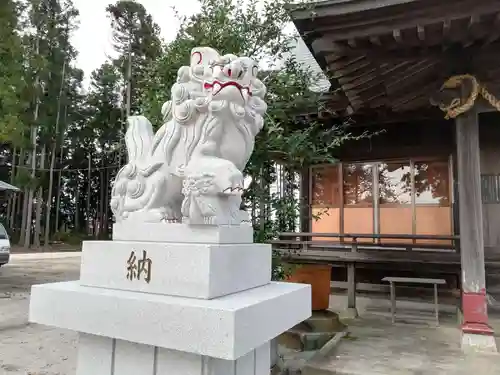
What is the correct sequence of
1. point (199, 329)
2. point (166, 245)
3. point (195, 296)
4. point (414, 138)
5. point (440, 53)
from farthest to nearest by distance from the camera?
1. point (414, 138)
2. point (440, 53)
3. point (166, 245)
4. point (195, 296)
5. point (199, 329)

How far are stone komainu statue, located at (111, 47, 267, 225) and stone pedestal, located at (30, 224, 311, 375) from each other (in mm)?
105

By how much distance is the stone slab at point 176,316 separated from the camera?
1241 millimetres

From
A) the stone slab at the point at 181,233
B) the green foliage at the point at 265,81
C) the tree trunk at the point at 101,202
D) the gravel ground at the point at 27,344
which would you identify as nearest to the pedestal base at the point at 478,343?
the green foliage at the point at 265,81

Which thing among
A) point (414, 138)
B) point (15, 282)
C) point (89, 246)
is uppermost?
point (414, 138)

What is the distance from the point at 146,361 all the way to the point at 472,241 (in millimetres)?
3831

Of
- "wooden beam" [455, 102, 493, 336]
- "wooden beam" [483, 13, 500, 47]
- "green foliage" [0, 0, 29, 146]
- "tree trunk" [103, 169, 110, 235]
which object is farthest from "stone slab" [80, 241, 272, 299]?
"tree trunk" [103, 169, 110, 235]

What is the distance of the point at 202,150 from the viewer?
1.65 meters

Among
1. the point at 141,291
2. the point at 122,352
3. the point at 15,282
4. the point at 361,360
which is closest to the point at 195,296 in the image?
the point at 141,291

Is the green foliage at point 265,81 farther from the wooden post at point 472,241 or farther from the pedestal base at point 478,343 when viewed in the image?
the pedestal base at point 478,343

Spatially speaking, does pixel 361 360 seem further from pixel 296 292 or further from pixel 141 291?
pixel 141 291

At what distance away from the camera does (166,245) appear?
4.95 ft

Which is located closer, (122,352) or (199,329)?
(199,329)

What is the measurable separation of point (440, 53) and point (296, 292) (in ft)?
11.4

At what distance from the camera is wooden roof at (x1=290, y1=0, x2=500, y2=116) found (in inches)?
129
